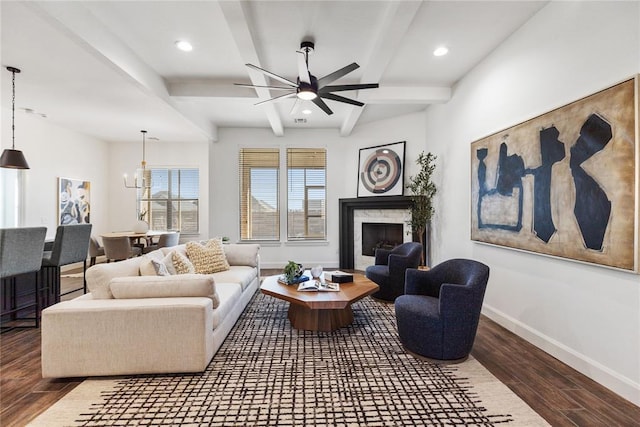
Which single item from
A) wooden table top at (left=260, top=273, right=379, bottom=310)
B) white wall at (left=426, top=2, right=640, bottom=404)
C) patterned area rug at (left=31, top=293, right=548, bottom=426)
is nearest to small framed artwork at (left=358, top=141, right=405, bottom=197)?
white wall at (left=426, top=2, right=640, bottom=404)

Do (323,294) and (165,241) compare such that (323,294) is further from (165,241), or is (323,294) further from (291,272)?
(165,241)

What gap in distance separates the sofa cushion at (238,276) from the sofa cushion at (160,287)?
104 cm

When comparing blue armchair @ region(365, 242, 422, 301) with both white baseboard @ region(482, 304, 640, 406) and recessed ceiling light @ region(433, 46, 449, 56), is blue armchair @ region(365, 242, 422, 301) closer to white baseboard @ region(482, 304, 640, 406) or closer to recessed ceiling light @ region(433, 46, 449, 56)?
white baseboard @ region(482, 304, 640, 406)

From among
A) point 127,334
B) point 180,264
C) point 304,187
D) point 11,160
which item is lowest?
point 127,334

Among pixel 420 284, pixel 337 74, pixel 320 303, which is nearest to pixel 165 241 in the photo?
pixel 320 303

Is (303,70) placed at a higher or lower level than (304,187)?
higher

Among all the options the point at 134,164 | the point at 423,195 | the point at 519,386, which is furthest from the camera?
the point at 134,164

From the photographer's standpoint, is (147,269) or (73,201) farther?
(73,201)

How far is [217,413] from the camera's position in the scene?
179cm

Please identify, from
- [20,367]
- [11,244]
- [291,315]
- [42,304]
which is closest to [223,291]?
[291,315]

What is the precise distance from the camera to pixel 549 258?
259 cm

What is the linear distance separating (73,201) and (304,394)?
6642 millimetres

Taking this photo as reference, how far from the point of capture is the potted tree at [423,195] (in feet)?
15.4

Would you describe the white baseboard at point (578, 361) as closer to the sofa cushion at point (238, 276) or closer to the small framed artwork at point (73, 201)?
the sofa cushion at point (238, 276)
